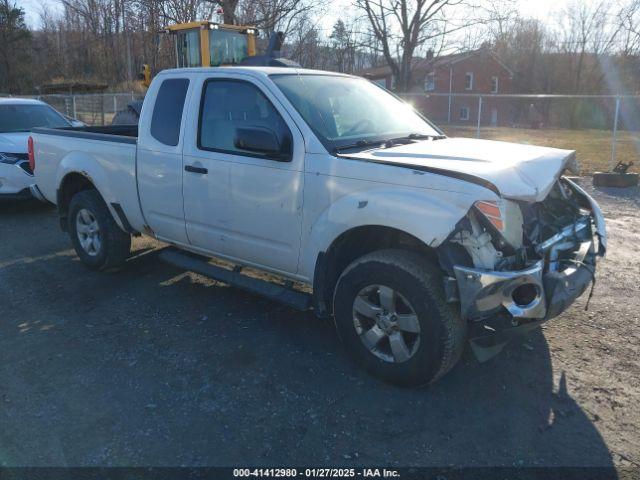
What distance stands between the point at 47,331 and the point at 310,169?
2.57 metres

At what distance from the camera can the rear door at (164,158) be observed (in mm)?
4711

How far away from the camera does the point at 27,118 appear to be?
9.53 m

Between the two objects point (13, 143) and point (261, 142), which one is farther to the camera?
point (13, 143)

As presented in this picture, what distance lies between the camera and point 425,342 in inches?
131

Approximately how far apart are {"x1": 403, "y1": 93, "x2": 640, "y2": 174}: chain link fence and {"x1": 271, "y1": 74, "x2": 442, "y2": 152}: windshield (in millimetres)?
9321

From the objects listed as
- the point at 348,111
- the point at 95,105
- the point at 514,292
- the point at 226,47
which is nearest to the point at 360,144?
the point at 348,111

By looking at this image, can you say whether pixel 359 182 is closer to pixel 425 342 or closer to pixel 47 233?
pixel 425 342

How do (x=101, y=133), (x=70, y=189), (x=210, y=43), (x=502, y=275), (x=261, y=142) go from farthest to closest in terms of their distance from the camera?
1. (x=210, y=43)
2. (x=101, y=133)
3. (x=70, y=189)
4. (x=261, y=142)
5. (x=502, y=275)

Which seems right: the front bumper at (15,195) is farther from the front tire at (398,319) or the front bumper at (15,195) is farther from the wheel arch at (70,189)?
the front tire at (398,319)

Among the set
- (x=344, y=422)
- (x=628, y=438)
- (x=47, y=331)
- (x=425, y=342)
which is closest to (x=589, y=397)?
(x=628, y=438)

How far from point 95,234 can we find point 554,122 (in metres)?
41.2

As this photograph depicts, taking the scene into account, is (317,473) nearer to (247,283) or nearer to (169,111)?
(247,283)

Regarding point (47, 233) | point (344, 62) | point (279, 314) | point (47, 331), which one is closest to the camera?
point (47, 331)

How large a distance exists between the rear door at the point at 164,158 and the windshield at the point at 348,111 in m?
1.04
